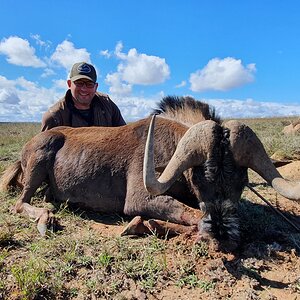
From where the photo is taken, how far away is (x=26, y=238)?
4270 millimetres

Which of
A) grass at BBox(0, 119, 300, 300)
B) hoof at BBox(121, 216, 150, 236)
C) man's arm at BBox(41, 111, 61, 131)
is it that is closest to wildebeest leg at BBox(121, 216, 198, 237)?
hoof at BBox(121, 216, 150, 236)

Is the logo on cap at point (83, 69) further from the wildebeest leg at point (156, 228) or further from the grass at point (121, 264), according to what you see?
the wildebeest leg at point (156, 228)

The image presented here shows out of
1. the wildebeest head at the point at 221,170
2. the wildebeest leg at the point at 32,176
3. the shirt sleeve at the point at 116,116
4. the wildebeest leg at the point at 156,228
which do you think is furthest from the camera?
the shirt sleeve at the point at 116,116

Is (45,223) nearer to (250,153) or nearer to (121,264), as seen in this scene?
(121,264)

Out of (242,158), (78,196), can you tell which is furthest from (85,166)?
(242,158)

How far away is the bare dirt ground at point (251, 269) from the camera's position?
314 cm

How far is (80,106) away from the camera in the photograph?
7.45 metres

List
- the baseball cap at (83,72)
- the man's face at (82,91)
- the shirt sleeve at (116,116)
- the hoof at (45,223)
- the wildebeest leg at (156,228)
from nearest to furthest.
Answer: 1. the wildebeest leg at (156,228)
2. the hoof at (45,223)
3. the baseball cap at (83,72)
4. the man's face at (82,91)
5. the shirt sleeve at (116,116)

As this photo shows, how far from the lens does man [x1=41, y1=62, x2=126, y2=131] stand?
7.14 m

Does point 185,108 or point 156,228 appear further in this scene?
point 185,108

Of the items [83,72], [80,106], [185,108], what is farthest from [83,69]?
[185,108]

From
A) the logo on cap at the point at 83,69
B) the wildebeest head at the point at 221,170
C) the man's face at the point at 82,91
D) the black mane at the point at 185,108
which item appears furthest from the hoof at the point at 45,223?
the logo on cap at the point at 83,69

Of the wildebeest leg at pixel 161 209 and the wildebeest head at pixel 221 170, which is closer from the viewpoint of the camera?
the wildebeest head at pixel 221 170

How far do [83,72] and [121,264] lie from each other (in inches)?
180
